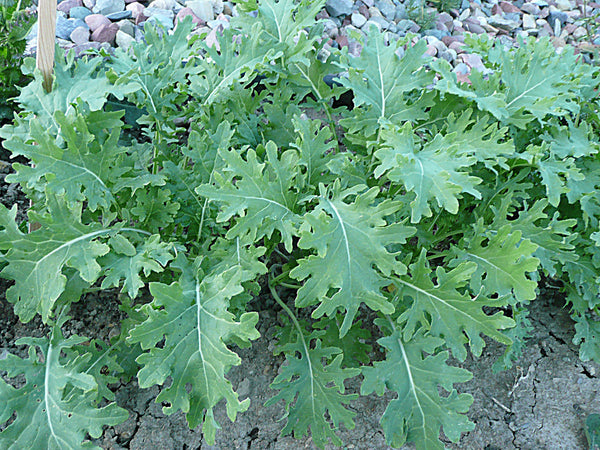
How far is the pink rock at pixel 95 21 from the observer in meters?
2.83

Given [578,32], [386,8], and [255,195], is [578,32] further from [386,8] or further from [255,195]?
[255,195]

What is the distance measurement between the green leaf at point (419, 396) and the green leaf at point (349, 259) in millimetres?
236

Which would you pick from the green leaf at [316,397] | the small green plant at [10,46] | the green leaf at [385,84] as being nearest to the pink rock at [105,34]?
the small green plant at [10,46]

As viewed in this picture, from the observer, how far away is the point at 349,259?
1521mm

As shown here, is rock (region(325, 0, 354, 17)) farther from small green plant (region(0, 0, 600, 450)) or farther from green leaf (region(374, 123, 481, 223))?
green leaf (region(374, 123, 481, 223))

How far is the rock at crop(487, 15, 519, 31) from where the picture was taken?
3.86 meters

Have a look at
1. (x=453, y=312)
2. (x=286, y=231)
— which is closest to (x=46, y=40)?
(x=286, y=231)

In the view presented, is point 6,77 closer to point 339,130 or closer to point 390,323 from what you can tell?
point 339,130

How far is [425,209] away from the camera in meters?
1.52

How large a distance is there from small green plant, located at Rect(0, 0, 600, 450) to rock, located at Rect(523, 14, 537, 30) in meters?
1.83

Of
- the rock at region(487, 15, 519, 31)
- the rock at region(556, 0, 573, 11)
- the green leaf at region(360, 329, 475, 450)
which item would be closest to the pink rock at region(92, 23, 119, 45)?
the green leaf at region(360, 329, 475, 450)

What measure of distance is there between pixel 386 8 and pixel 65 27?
6.35ft

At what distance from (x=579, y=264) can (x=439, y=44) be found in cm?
182

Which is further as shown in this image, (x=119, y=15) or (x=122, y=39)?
(x=119, y=15)
